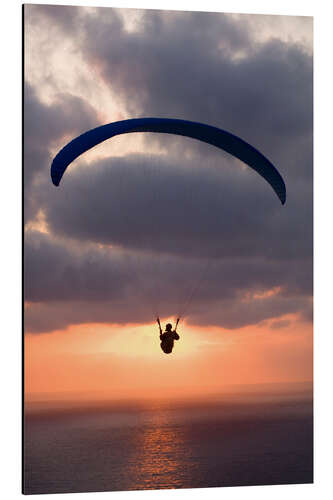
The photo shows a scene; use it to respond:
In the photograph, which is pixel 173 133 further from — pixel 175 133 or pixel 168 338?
pixel 168 338

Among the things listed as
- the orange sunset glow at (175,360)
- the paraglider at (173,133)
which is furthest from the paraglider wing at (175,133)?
the orange sunset glow at (175,360)

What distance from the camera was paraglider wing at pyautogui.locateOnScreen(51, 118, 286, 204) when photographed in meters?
8.80

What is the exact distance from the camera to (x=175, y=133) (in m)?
9.30

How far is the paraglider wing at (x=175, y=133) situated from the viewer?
8797 millimetres

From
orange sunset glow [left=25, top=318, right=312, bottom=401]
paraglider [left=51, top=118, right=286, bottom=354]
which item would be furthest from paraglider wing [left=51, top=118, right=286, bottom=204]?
orange sunset glow [left=25, top=318, right=312, bottom=401]

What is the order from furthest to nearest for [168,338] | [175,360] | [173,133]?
[175,360] < [168,338] < [173,133]

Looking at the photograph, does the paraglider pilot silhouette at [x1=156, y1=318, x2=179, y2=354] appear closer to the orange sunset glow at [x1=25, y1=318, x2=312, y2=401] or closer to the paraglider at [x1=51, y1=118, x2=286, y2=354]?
the orange sunset glow at [x1=25, y1=318, x2=312, y2=401]

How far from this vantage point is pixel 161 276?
10.4 m

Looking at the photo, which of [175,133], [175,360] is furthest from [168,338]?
[175,133]

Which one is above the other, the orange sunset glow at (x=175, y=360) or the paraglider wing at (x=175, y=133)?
the paraglider wing at (x=175, y=133)

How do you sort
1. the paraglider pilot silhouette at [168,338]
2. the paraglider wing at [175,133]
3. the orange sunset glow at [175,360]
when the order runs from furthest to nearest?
the orange sunset glow at [175,360]
the paraglider pilot silhouette at [168,338]
the paraglider wing at [175,133]

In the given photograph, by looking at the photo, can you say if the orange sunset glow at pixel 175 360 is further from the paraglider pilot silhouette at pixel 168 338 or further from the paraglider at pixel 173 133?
the paraglider at pixel 173 133

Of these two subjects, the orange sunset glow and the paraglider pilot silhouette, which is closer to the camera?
the paraglider pilot silhouette

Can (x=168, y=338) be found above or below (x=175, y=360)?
above
